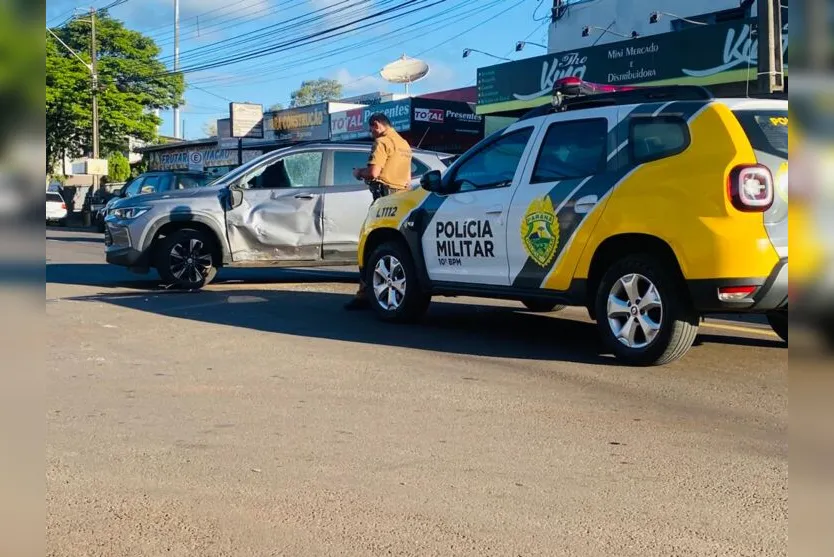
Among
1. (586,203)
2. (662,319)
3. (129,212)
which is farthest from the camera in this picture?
(129,212)

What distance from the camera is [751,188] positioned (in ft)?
18.4

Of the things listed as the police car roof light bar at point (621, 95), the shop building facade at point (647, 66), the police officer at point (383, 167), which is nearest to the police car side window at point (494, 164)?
the police car roof light bar at point (621, 95)

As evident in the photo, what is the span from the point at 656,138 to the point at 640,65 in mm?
12321

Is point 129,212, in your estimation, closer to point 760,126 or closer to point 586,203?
point 586,203

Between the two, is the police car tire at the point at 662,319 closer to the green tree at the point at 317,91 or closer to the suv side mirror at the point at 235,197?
the suv side mirror at the point at 235,197

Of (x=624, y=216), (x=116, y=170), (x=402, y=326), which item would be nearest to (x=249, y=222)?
(x=402, y=326)

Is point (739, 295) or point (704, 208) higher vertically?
point (704, 208)

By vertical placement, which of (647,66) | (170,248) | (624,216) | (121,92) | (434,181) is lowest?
(170,248)

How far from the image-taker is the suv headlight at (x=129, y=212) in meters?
11.2

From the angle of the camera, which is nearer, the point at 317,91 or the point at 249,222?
the point at 249,222

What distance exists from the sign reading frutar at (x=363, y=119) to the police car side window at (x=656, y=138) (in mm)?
19746

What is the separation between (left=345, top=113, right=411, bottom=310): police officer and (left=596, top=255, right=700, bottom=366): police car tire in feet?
11.2

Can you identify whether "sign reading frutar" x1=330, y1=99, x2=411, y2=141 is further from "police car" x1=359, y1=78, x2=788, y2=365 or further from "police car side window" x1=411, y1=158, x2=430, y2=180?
"police car" x1=359, y1=78, x2=788, y2=365

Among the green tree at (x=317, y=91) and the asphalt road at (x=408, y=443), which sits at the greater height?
the green tree at (x=317, y=91)
